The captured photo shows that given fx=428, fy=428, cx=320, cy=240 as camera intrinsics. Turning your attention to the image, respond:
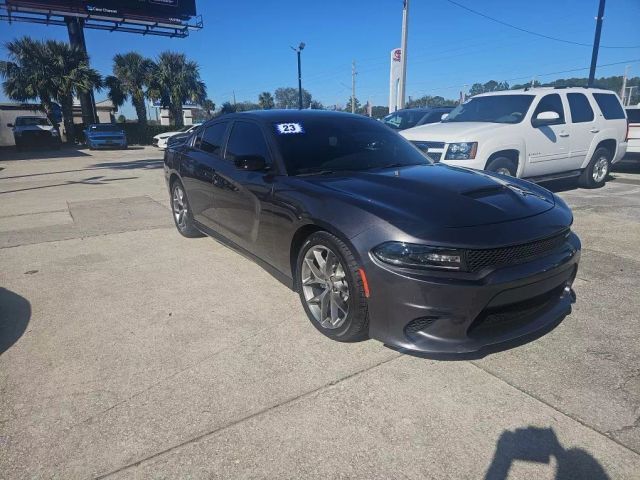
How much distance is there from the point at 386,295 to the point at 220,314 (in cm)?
159

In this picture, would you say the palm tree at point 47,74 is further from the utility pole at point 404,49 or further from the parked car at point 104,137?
the utility pole at point 404,49

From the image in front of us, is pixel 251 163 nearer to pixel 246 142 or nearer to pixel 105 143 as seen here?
pixel 246 142

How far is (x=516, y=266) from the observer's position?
8.08ft

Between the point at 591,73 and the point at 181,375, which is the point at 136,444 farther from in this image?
the point at 591,73

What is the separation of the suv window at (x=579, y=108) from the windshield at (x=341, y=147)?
5423mm

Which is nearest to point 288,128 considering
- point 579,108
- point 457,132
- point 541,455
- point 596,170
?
point 541,455

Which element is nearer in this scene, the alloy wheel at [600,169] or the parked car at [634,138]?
the alloy wheel at [600,169]

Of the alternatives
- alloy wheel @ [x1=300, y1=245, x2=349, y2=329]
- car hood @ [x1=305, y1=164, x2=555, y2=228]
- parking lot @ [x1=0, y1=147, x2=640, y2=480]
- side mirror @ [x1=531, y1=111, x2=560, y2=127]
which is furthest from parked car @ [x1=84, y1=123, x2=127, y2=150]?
alloy wheel @ [x1=300, y1=245, x2=349, y2=329]

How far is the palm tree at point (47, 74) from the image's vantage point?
28672 mm

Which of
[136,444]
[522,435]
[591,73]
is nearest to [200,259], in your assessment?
[136,444]

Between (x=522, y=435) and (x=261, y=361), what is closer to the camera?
(x=522, y=435)

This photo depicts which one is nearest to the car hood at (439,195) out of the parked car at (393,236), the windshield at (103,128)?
the parked car at (393,236)

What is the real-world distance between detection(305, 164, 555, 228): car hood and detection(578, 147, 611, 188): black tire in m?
6.16

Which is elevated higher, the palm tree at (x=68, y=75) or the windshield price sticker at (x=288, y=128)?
the palm tree at (x=68, y=75)
